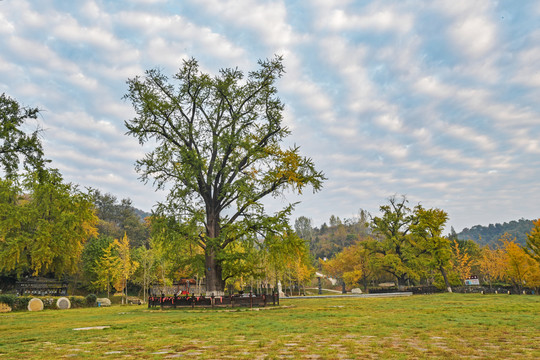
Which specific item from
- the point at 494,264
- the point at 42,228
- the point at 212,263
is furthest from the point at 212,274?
the point at 494,264

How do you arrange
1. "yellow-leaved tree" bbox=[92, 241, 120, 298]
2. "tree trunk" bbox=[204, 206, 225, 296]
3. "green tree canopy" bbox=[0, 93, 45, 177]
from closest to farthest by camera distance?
"green tree canopy" bbox=[0, 93, 45, 177] → "tree trunk" bbox=[204, 206, 225, 296] → "yellow-leaved tree" bbox=[92, 241, 120, 298]

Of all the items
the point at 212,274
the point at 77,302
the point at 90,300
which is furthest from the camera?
the point at 90,300

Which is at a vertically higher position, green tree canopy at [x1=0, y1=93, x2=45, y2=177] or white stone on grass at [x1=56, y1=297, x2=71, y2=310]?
green tree canopy at [x1=0, y1=93, x2=45, y2=177]

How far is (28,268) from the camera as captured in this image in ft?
149

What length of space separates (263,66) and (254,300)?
61.9ft

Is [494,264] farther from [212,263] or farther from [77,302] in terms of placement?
[77,302]

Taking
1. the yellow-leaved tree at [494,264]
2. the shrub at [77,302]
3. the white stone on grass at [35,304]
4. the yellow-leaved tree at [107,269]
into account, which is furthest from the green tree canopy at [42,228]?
the yellow-leaved tree at [494,264]

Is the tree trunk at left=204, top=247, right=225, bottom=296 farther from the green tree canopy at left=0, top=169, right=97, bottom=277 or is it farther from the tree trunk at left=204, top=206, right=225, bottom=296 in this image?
the green tree canopy at left=0, top=169, right=97, bottom=277

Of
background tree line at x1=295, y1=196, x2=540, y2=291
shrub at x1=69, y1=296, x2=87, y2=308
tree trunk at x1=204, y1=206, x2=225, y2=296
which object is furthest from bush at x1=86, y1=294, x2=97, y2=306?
background tree line at x1=295, y1=196, x2=540, y2=291

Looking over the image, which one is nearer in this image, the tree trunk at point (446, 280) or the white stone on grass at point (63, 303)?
the white stone on grass at point (63, 303)

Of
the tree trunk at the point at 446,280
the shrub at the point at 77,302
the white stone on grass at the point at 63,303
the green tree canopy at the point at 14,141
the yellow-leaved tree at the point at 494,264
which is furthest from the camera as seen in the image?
the yellow-leaved tree at the point at 494,264

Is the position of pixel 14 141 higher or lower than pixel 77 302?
higher

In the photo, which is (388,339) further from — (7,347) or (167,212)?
(167,212)

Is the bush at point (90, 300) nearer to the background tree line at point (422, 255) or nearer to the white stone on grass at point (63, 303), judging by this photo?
the white stone on grass at point (63, 303)
